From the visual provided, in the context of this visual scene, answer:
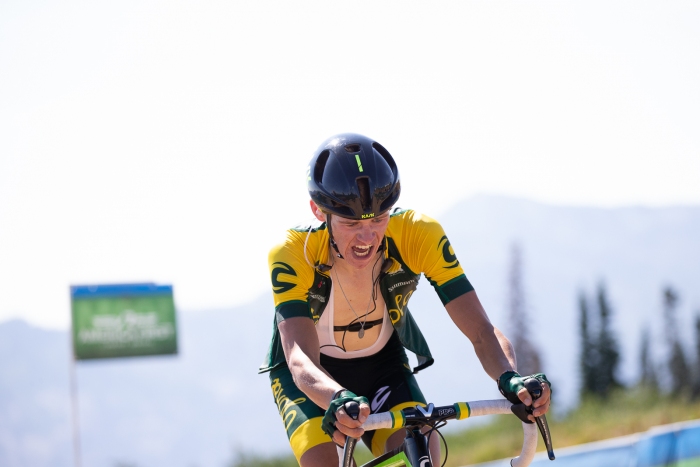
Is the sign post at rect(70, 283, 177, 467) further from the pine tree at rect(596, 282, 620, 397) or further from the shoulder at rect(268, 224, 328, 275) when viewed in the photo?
the pine tree at rect(596, 282, 620, 397)

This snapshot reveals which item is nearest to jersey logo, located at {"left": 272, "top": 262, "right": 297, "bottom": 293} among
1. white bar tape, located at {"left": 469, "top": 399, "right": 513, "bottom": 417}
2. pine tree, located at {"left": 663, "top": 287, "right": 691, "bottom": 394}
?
white bar tape, located at {"left": 469, "top": 399, "right": 513, "bottom": 417}

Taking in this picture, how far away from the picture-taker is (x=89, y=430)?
149 m

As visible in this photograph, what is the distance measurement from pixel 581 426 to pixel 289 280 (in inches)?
864

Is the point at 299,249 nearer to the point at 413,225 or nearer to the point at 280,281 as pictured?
the point at 280,281

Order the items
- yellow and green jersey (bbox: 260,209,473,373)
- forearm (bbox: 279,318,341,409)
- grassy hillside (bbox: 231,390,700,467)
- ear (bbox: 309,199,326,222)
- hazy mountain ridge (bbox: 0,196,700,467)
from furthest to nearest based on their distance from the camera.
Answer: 1. hazy mountain ridge (bbox: 0,196,700,467)
2. grassy hillside (bbox: 231,390,700,467)
3. ear (bbox: 309,199,326,222)
4. yellow and green jersey (bbox: 260,209,473,373)
5. forearm (bbox: 279,318,341,409)

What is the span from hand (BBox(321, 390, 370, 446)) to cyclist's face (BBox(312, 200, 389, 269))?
3.68ft

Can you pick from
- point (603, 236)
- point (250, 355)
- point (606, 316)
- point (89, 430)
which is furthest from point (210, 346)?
point (606, 316)

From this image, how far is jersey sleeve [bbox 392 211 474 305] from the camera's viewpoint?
498 cm

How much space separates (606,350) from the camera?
6047 cm

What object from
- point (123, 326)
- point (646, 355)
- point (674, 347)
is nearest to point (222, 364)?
point (646, 355)

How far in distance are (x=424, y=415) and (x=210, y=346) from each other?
16123cm

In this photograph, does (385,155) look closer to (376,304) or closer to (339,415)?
(376,304)

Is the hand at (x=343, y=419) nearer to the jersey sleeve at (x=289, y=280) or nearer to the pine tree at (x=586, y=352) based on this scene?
the jersey sleeve at (x=289, y=280)

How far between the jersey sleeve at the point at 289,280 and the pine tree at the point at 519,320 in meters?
48.0
